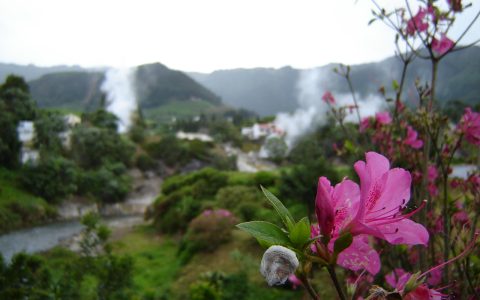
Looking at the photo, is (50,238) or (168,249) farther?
(50,238)

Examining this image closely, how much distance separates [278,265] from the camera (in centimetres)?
61

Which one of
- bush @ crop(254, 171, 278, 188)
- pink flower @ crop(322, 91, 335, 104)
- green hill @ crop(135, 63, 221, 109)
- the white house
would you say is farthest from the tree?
green hill @ crop(135, 63, 221, 109)

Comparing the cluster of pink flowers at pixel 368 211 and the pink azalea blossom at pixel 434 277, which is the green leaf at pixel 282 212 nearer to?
the cluster of pink flowers at pixel 368 211

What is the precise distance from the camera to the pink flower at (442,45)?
1892 mm

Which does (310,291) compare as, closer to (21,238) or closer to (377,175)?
(377,175)

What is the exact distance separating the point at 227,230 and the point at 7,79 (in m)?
24.7

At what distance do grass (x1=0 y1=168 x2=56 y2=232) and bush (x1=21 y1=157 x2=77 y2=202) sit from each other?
2.09ft

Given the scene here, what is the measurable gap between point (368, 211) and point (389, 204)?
0.14 ft

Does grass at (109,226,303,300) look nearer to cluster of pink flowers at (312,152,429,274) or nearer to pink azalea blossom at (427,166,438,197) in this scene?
pink azalea blossom at (427,166,438,197)

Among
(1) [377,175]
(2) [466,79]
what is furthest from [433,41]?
(2) [466,79]

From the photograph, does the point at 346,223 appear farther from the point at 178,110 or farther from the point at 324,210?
the point at 178,110

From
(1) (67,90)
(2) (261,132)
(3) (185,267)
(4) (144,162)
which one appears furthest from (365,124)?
(1) (67,90)

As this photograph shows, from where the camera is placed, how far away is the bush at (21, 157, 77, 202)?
2208 cm

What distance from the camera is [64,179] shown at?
23.3 meters
